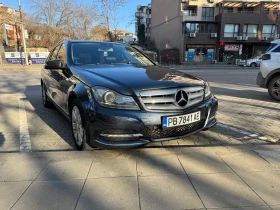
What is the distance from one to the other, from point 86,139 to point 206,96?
1783 millimetres

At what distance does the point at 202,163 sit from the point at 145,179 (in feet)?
2.75

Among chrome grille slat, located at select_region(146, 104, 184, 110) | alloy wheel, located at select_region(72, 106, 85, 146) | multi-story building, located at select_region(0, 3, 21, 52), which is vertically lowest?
alloy wheel, located at select_region(72, 106, 85, 146)

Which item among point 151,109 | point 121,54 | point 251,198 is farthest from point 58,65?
point 251,198

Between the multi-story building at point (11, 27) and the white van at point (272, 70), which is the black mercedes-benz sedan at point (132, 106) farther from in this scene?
the multi-story building at point (11, 27)

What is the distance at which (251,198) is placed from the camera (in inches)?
91.6

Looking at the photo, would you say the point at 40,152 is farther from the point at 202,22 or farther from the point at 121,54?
the point at 202,22

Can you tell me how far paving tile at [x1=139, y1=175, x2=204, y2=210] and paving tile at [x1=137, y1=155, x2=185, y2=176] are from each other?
0.11 meters

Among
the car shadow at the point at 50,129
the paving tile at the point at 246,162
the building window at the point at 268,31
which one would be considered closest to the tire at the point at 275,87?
the paving tile at the point at 246,162

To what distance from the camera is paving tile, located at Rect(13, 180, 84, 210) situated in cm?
222

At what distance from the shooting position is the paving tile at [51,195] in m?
2.22

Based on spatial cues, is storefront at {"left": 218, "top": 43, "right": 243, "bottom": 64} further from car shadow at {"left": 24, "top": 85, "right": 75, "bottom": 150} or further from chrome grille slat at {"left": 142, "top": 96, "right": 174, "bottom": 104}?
chrome grille slat at {"left": 142, "top": 96, "right": 174, "bottom": 104}

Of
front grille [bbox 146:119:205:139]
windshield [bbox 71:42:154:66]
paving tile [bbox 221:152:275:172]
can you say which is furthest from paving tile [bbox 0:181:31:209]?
paving tile [bbox 221:152:275:172]

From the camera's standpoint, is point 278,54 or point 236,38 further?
point 236,38

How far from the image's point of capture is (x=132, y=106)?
2.75 m
